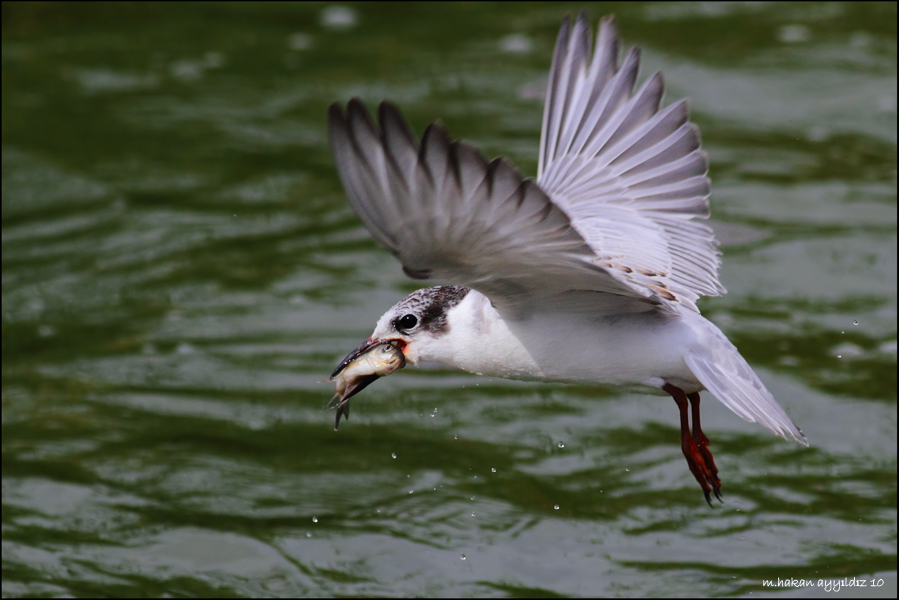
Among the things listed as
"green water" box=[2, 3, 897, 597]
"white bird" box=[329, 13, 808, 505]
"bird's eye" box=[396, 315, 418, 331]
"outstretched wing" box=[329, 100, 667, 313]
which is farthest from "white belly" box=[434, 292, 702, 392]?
"green water" box=[2, 3, 897, 597]

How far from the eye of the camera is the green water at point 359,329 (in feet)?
23.2

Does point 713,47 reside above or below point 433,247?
above

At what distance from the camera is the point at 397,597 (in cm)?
670

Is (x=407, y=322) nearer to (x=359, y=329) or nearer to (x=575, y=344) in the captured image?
(x=575, y=344)

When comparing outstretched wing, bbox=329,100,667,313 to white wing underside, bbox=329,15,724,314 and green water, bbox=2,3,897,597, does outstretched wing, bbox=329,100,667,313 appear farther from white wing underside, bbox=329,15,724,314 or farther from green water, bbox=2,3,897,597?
green water, bbox=2,3,897,597

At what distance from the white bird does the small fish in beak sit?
19mm

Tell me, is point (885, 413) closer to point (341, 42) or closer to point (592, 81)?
point (592, 81)

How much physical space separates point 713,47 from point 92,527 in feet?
23.5

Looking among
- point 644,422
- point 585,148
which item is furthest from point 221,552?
point 585,148

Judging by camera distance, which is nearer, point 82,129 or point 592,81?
point 592,81

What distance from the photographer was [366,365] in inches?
178

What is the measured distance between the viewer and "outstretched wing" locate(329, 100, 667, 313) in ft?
11.2

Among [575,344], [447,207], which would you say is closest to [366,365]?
[575,344]

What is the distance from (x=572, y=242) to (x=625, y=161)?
48.0 inches
